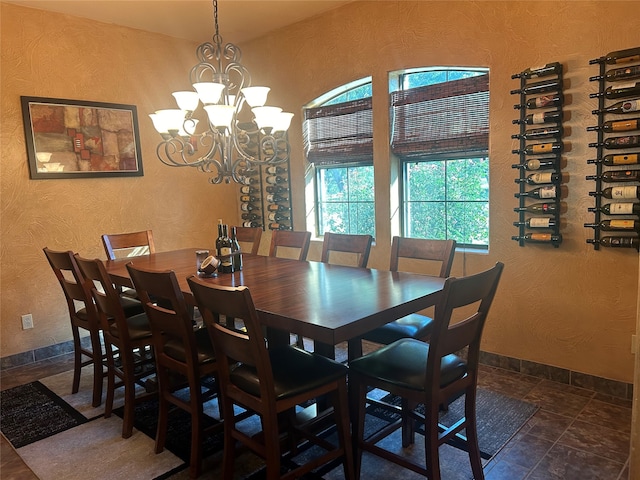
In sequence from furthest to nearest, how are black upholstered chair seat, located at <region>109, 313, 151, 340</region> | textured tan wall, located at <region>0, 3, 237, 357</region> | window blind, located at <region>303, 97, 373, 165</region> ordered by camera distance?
1. window blind, located at <region>303, 97, 373, 165</region>
2. textured tan wall, located at <region>0, 3, 237, 357</region>
3. black upholstered chair seat, located at <region>109, 313, 151, 340</region>

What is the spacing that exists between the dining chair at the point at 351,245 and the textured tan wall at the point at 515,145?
849 mm

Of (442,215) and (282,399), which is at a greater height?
(442,215)

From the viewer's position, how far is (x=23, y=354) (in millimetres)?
3658

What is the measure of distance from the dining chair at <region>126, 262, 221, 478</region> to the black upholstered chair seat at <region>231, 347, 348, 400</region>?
29cm

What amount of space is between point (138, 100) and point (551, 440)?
4.14m

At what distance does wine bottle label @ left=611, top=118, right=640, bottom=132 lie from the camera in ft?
8.00

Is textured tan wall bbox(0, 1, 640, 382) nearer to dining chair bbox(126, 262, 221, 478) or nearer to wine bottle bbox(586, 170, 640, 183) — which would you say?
wine bottle bbox(586, 170, 640, 183)

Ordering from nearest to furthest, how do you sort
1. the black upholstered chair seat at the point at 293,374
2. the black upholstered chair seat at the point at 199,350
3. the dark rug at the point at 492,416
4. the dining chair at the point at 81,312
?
the black upholstered chair seat at the point at 293,374 → the black upholstered chair seat at the point at 199,350 → the dark rug at the point at 492,416 → the dining chair at the point at 81,312

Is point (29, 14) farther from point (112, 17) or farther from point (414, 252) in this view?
point (414, 252)

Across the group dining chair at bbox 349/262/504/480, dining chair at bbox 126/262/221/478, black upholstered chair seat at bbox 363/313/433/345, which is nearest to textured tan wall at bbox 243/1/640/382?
black upholstered chair seat at bbox 363/313/433/345

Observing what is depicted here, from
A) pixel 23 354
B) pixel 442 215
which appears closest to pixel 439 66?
pixel 442 215

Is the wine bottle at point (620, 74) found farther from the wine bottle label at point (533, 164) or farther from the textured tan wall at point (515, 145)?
the wine bottle label at point (533, 164)

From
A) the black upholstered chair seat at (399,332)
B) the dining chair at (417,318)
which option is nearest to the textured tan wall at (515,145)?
the dining chair at (417,318)

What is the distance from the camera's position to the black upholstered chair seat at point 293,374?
177 cm
